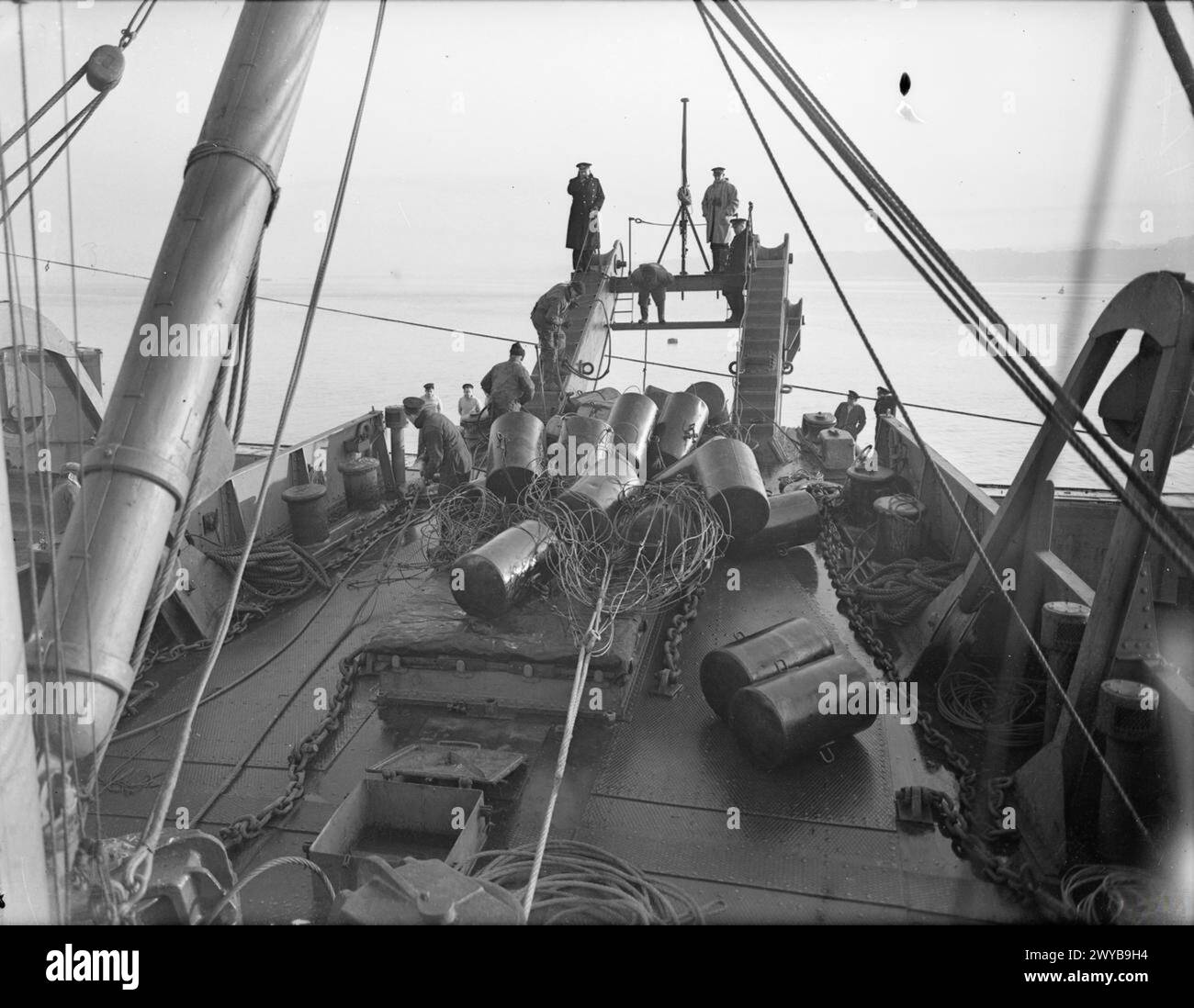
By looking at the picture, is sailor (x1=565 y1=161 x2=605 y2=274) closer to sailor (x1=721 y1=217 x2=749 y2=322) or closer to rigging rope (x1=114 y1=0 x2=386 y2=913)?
sailor (x1=721 y1=217 x2=749 y2=322)

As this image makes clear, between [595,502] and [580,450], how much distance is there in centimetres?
101

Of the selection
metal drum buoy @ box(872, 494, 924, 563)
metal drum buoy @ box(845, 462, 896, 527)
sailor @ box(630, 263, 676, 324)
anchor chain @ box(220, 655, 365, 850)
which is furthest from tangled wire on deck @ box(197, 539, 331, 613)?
sailor @ box(630, 263, 676, 324)

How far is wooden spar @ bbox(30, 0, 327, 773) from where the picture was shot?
2234 millimetres

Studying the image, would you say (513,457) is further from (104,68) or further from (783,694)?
(104,68)

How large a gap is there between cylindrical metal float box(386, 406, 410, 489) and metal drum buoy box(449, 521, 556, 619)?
4523mm

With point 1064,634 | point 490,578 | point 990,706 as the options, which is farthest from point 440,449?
point 1064,634

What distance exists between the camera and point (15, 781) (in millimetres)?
2031

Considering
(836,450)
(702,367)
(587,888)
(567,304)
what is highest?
(702,367)

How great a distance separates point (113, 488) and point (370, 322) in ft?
181

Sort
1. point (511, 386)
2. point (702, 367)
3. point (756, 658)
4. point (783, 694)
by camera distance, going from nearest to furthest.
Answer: point (783, 694) → point (756, 658) → point (511, 386) → point (702, 367)

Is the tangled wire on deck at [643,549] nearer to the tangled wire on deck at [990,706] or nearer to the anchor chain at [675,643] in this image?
the anchor chain at [675,643]

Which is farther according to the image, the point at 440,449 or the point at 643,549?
the point at 440,449

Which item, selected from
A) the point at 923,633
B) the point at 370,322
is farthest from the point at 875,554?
the point at 370,322
